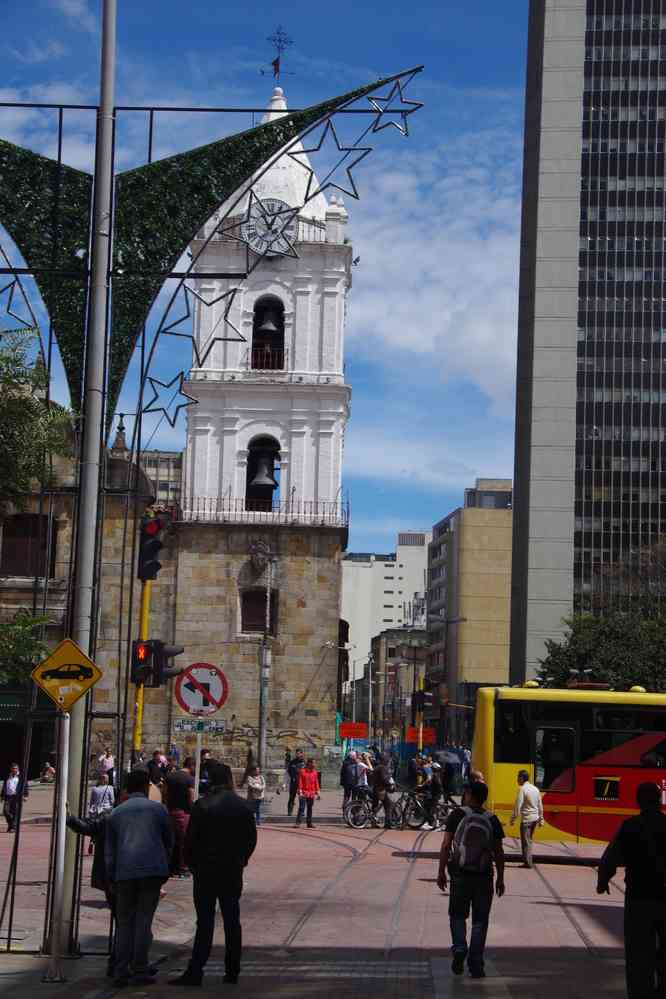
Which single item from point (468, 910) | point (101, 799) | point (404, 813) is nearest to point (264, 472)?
point (404, 813)

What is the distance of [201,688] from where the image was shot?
61.5 feet

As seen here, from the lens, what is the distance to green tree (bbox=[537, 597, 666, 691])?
47.3 metres

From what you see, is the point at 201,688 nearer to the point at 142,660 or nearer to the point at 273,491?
the point at 142,660

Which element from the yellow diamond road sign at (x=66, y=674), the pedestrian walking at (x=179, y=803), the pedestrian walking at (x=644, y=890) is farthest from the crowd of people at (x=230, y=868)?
the pedestrian walking at (x=179, y=803)

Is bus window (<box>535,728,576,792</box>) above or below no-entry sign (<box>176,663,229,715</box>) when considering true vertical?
below

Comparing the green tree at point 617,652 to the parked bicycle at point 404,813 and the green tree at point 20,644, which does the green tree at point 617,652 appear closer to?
the parked bicycle at point 404,813

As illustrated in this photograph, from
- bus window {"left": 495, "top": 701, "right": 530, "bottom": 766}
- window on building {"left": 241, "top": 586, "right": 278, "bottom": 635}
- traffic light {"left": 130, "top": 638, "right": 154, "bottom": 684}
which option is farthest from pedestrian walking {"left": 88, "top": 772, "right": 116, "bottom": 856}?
window on building {"left": 241, "top": 586, "right": 278, "bottom": 635}

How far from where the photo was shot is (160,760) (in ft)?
92.1

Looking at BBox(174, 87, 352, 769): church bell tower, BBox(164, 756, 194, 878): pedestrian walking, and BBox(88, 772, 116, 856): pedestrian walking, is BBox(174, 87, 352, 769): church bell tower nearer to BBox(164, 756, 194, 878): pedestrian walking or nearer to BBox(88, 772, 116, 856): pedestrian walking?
BBox(88, 772, 116, 856): pedestrian walking

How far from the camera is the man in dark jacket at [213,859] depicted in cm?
1025

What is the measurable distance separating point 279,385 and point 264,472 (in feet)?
9.18

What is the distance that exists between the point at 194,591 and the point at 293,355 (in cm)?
837

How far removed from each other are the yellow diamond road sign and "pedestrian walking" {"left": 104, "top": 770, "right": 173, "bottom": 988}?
118cm

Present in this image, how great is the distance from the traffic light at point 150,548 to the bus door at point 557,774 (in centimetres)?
942
